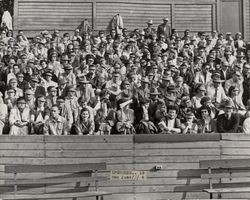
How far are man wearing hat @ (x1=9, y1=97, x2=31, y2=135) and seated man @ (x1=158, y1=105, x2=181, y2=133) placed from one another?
2.73 meters

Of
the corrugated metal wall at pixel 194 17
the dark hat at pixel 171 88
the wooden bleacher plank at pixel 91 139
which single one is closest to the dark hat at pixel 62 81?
the dark hat at pixel 171 88

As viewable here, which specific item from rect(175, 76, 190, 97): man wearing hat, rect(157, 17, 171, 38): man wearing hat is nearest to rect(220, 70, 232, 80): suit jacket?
rect(175, 76, 190, 97): man wearing hat

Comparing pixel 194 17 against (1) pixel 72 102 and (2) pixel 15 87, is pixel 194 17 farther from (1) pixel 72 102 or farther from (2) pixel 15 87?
(1) pixel 72 102

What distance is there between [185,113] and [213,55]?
199 inches

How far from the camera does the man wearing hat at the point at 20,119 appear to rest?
11453 mm

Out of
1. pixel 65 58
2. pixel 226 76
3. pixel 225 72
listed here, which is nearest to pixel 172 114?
pixel 226 76

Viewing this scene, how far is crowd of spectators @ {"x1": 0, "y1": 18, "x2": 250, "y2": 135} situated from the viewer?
38.4 feet

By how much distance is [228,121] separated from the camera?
38.9 ft

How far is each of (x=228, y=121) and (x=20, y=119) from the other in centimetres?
431

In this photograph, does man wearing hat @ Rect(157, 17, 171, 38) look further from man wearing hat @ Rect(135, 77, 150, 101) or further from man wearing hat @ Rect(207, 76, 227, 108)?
man wearing hat @ Rect(135, 77, 150, 101)

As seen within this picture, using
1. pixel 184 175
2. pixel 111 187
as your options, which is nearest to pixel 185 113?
pixel 184 175

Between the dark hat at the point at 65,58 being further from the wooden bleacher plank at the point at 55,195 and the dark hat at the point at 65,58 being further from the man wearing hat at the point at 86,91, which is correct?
the wooden bleacher plank at the point at 55,195

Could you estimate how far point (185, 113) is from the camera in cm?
1197

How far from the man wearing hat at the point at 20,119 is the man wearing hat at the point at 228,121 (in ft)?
13.1
